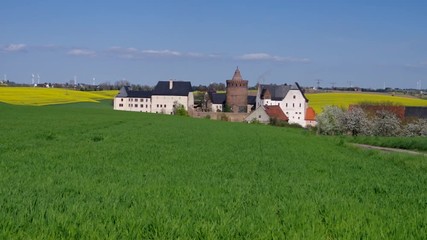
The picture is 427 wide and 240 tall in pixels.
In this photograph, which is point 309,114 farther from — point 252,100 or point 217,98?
point 217,98

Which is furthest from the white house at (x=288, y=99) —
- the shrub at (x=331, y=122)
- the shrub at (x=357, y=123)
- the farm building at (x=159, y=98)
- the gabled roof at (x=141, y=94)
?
the shrub at (x=357, y=123)

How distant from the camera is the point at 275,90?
114812mm

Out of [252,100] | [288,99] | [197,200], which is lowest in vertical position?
[252,100]

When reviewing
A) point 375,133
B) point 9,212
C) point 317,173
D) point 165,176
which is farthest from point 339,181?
point 375,133

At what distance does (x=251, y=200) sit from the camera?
342 inches

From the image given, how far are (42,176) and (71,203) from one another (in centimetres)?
336

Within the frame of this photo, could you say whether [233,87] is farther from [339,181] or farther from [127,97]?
[339,181]

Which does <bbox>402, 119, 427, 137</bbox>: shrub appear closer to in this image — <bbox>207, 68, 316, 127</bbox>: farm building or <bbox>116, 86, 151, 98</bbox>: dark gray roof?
<bbox>207, 68, 316, 127</bbox>: farm building

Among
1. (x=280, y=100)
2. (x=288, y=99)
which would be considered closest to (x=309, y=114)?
(x=288, y=99)

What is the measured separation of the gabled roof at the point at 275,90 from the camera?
371ft

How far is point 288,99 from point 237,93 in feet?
36.9

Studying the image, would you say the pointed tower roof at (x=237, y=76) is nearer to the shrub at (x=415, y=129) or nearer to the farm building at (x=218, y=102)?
the farm building at (x=218, y=102)

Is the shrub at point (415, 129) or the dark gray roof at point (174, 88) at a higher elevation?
the dark gray roof at point (174, 88)

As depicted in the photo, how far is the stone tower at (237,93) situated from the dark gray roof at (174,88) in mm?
13688
